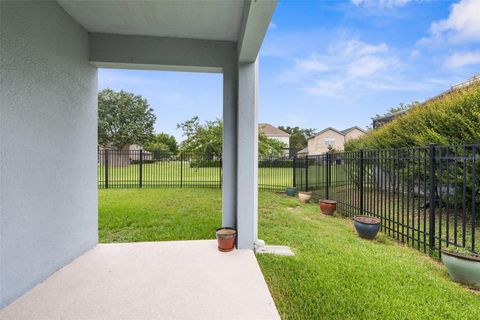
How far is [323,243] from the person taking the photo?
3814 millimetres

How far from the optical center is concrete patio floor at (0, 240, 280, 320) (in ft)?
6.70

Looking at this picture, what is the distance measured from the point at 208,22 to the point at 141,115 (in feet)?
107

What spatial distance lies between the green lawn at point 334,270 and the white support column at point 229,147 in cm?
83

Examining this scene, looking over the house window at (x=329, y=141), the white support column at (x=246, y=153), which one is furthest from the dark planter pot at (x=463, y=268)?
the house window at (x=329, y=141)

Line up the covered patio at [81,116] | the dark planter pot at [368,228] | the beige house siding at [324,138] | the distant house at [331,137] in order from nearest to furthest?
the covered patio at [81,116]
the dark planter pot at [368,228]
the distant house at [331,137]
the beige house siding at [324,138]

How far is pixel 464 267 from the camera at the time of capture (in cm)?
265

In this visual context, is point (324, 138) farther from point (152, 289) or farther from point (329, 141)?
point (152, 289)

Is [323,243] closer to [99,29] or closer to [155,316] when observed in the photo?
[155,316]

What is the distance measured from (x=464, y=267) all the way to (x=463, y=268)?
18 mm

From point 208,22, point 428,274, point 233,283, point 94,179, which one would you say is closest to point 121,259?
point 94,179

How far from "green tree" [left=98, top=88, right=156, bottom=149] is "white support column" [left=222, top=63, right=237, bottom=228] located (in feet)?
101

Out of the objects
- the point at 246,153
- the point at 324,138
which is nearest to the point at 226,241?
the point at 246,153

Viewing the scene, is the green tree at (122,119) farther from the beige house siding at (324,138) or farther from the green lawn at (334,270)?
the green lawn at (334,270)

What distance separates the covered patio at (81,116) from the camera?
2.15 m
